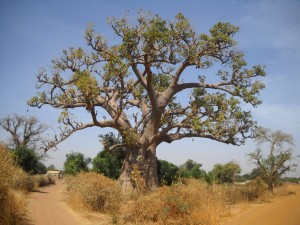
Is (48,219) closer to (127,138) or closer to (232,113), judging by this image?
(127,138)

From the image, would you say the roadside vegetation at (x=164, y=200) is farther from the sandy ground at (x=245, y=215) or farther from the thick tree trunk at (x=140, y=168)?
the thick tree trunk at (x=140, y=168)

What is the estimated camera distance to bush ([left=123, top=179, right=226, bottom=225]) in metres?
6.94

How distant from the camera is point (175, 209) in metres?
7.28

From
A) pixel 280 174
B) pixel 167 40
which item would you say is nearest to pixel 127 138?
pixel 167 40

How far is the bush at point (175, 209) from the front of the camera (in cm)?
694

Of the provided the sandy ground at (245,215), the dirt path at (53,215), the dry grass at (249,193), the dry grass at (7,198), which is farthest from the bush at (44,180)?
the dry grass at (249,193)

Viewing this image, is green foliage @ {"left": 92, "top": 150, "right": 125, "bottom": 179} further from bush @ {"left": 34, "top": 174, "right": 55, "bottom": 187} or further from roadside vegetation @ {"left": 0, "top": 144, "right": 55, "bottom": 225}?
roadside vegetation @ {"left": 0, "top": 144, "right": 55, "bottom": 225}

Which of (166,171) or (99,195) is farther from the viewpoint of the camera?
(166,171)

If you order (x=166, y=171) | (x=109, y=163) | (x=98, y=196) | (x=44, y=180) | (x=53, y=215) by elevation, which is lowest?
(x=53, y=215)

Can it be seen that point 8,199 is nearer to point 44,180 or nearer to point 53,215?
point 53,215

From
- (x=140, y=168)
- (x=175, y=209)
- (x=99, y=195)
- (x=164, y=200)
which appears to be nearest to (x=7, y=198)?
(x=99, y=195)

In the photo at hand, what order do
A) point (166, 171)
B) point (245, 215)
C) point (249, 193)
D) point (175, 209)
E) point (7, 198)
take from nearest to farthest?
point (7, 198) → point (245, 215) → point (175, 209) → point (249, 193) → point (166, 171)

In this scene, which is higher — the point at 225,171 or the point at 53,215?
the point at 225,171

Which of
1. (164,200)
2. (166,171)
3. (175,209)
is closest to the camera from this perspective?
(175,209)
